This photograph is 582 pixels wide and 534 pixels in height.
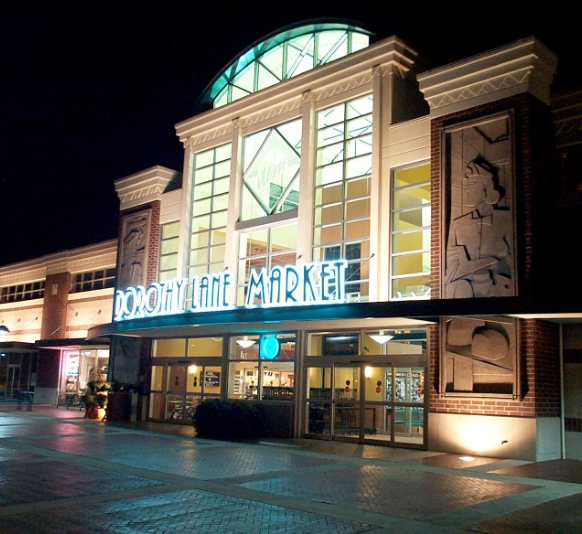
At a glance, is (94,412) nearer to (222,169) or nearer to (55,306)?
(222,169)

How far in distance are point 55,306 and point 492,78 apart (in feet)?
92.6

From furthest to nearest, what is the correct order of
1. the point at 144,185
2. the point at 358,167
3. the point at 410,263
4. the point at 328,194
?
1. the point at 144,185
2. the point at 328,194
3. the point at 358,167
4. the point at 410,263

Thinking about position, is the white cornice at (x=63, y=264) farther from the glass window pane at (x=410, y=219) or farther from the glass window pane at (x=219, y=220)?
the glass window pane at (x=410, y=219)

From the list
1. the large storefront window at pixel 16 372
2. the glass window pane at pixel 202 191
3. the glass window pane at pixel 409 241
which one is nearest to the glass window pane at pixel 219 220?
the glass window pane at pixel 202 191

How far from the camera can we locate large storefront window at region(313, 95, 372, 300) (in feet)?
68.9

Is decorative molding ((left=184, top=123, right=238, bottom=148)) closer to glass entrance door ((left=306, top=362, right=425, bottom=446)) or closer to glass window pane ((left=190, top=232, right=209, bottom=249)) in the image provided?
glass window pane ((left=190, top=232, right=209, bottom=249))

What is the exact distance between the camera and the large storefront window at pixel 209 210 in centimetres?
2578

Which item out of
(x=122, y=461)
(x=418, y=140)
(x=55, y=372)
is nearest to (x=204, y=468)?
(x=122, y=461)

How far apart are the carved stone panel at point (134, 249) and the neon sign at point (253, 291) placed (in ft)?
5.76

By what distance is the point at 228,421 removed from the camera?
20.4 meters

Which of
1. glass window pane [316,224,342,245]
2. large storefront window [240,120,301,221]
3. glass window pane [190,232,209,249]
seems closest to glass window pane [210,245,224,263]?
glass window pane [190,232,209,249]

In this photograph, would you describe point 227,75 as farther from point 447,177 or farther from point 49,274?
point 49,274

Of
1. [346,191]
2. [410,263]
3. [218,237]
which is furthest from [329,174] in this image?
[218,237]

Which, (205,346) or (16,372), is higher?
(205,346)
